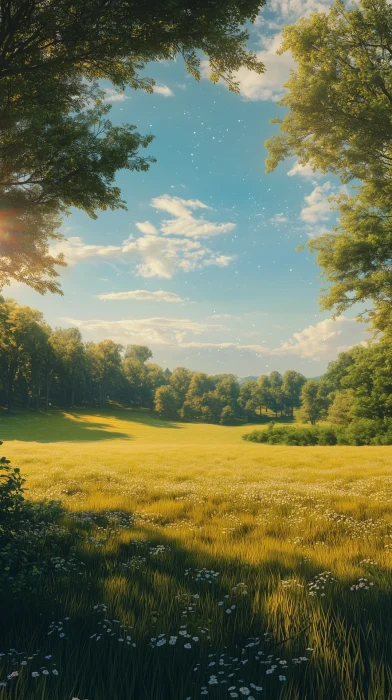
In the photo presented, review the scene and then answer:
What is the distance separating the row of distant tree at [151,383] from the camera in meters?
55.3

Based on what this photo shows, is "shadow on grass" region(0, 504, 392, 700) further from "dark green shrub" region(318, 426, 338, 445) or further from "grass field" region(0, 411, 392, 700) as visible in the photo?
"dark green shrub" region(318, 426, 338, 445)

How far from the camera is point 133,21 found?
23.3 ft

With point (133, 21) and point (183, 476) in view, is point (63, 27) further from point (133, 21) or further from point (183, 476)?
point (183, 476)

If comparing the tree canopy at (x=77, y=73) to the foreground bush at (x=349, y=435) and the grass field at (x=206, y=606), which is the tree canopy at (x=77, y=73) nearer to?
the grass field at (x=206, y=606)

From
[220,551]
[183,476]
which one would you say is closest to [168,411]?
[183,476]

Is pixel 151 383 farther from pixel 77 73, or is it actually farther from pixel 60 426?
pixel 77 73

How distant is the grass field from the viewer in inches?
117

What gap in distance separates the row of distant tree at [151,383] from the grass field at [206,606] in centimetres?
4490

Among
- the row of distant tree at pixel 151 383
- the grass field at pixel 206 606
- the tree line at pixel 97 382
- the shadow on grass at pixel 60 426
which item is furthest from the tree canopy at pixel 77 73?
the tree line at pixel 97 382

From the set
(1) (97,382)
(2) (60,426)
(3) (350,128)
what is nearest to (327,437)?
(3) (350,128)

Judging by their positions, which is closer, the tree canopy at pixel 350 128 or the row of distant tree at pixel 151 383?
the tree canopy at pixel 350 128

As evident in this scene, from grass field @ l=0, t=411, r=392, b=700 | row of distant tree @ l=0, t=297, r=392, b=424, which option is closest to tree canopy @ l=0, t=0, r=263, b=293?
grass field @ l=0, t=411, r=392, b=700

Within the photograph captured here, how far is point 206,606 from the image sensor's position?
4.23m

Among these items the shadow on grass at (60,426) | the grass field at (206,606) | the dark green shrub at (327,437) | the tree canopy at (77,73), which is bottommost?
the shadow on grass at (60,426)
